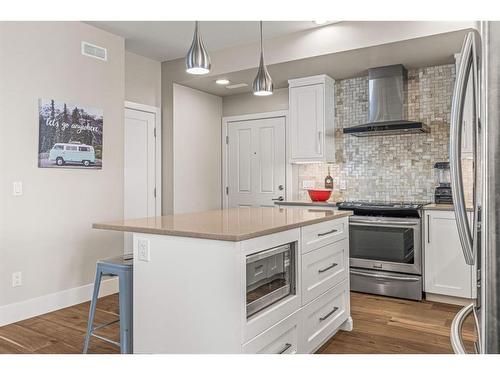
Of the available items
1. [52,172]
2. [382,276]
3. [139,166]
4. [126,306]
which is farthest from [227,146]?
[126,306]

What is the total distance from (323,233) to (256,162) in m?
3.01

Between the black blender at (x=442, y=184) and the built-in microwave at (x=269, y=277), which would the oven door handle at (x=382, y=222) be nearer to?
the black blender at (x=442, y=184)

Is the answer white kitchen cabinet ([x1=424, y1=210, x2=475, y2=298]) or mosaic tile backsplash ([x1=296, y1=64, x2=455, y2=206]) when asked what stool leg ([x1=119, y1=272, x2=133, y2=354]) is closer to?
white kitchen cabinet ([x1=424, y1=210, x2=475, y2=298])

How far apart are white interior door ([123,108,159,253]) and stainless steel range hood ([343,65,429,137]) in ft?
7.53

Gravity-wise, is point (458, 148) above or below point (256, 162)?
below

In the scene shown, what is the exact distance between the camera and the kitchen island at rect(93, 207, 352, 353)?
186 centimetres

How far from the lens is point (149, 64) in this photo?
4867 millimetres

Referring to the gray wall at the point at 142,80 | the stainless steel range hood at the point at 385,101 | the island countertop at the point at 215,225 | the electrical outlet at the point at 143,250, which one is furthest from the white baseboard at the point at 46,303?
the stainless steel range hood at the point at 385,101

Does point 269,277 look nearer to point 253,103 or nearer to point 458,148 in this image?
point 458,148

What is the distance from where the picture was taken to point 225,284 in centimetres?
186

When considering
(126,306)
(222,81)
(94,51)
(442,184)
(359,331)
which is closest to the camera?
(126,306)

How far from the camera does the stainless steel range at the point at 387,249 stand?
3807 millimetres

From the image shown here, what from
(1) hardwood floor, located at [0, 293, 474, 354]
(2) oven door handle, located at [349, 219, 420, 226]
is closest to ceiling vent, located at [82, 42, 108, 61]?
(1) hardwood floor, located at [0, 293, 474, 354]
